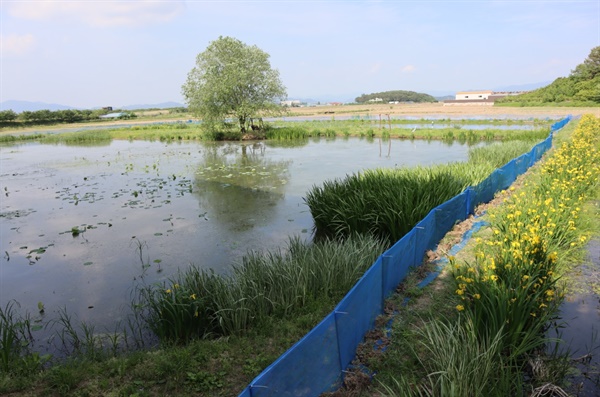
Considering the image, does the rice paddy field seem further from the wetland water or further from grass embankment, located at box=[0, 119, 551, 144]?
grass embankment, located at box=[0, 119, 551, 144]

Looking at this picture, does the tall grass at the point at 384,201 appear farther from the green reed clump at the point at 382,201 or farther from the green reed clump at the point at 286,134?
the green reed clump at the point at 286,134

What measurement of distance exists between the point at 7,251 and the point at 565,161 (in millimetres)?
11622

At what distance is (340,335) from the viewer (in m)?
3.03

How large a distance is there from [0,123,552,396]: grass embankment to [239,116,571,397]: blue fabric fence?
Result: 0.68m

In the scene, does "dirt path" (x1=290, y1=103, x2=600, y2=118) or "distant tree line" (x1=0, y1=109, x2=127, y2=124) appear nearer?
"dirt path" (x1=290, y1=103, x2=600, y2=118)

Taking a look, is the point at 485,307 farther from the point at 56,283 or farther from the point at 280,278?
the point at 56,283

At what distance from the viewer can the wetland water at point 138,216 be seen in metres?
6.39

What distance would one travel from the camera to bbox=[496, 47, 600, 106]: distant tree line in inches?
1971

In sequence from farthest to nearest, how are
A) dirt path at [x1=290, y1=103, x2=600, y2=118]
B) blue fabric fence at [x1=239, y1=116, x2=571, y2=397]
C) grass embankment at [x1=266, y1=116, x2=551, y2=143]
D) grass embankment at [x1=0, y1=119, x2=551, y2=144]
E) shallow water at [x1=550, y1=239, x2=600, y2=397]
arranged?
dirt path at [x1=290, y1=103, x2=600, y2=118] < grass embankment at [x1=0, y1=119, x2=551, y2=144] < grass embankment at [x1=266, y1=116, x2=551, y2=143] < shallow water at [x1=550, y1=239, x2=600, y2=397] < blue fabric fence at [x1=239, y1=116, x2=571, y2=397]

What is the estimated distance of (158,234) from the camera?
853 centimetres

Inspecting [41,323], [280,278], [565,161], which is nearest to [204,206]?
[41,323]

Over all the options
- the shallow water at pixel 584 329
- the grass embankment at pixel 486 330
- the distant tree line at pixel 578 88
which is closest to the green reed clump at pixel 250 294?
the grass embankment at pixel 486 330

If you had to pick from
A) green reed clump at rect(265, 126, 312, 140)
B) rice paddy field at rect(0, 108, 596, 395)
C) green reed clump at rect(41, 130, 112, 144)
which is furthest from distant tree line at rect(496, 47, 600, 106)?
green reed clump at rect(41, 130, 112, 144)

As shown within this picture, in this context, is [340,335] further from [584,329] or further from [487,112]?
[487,112]
